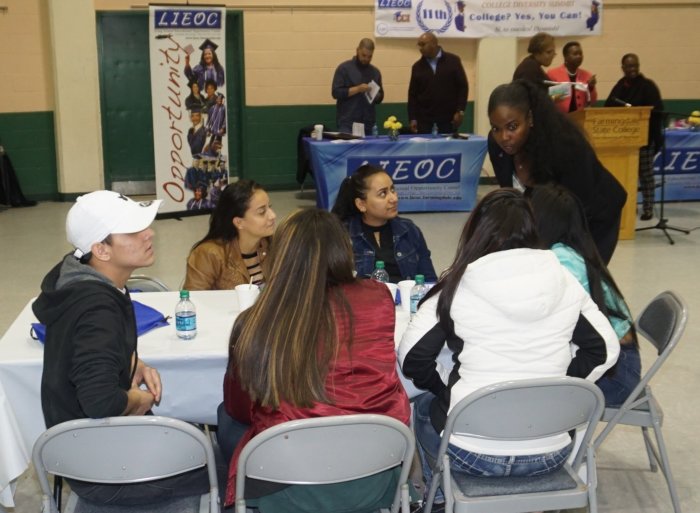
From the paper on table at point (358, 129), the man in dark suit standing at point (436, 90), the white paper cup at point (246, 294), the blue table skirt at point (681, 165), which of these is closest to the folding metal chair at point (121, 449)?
the white paper cup at point (246, 294)

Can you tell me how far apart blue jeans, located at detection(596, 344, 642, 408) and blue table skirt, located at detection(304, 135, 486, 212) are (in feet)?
17.1

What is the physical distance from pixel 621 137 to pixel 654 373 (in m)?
4.66

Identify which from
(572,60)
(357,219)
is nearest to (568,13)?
(572,60)

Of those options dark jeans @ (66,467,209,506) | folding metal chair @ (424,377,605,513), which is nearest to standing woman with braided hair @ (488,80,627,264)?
folding metal chair @ (424,377,605,513)

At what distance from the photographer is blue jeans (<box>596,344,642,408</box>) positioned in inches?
111

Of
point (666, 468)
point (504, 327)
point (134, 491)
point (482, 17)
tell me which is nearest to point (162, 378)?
point (134, 491)

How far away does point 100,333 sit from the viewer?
82.0 inches

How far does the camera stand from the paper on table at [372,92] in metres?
8.91

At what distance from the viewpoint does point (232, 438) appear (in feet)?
8.04

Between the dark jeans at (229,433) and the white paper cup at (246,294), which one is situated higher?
the white paper cup at (246,294)

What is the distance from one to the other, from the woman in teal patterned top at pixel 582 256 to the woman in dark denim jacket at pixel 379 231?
940 mm

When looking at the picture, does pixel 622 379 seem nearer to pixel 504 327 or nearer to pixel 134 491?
pixel 504 327

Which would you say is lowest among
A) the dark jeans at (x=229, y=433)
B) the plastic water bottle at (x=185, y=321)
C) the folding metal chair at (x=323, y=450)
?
the dark jeans at (x=229, y=433)

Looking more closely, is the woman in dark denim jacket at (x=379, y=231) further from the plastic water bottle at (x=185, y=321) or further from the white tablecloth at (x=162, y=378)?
the plastic water bottle at (x=185, y=321)
